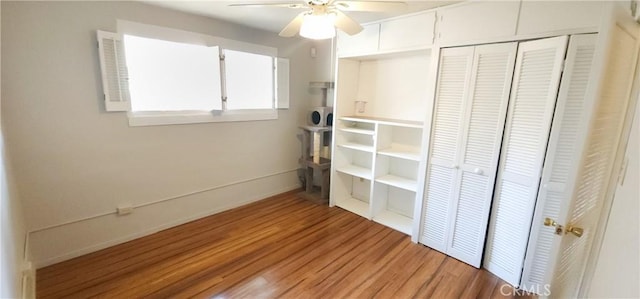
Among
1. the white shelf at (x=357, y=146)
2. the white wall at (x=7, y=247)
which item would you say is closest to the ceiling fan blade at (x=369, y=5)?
the white shelf at (x=357, y=146)

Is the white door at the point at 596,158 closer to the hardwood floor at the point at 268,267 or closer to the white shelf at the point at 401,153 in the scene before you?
the hardwood floor at the point at 268,267

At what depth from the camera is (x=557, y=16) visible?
179 cm

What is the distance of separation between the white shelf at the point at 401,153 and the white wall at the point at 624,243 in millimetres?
1637

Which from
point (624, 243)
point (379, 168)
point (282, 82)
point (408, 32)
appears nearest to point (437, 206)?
point (379, 168)

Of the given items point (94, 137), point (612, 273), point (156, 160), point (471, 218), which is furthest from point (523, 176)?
point (94, 137)

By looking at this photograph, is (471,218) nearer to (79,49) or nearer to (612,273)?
(612,273)

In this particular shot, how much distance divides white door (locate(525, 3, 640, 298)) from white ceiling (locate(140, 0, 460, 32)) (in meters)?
1.37

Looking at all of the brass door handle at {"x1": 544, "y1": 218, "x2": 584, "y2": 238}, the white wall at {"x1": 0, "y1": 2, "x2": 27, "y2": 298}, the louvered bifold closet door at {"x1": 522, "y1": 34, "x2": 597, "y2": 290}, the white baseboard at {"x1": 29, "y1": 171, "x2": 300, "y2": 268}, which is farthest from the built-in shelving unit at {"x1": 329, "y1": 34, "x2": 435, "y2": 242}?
the white wall at {"x1": 0, "y1": 2, "x2": 27, "y2": 298}

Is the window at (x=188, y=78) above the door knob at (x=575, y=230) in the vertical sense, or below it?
above

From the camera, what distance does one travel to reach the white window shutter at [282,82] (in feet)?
11.8

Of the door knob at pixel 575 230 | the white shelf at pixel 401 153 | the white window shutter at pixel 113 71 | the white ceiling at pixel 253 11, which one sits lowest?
the white shelf at pixel 401 153

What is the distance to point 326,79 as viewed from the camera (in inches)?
162

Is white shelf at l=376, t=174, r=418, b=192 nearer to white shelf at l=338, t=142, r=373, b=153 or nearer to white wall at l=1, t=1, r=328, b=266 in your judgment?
white shelf at l=338, t=142, r=373, b=153

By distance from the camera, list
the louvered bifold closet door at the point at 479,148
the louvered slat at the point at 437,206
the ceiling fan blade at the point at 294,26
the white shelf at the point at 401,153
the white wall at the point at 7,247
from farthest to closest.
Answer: the white shelf at the point at 401,153 < the louvered slat at the point at 437,206 < the louvered bifold closet door at the point at 479,148 < the ceiling fan blade at the point at 294,26 < the white wall at the point at 7,247
